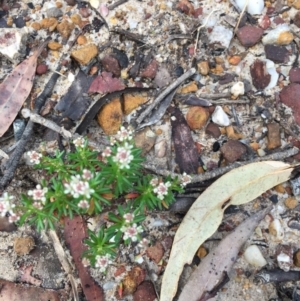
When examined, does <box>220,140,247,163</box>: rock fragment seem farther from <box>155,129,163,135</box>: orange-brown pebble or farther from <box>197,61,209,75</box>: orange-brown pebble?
<box>197,61,209,75</box>: orange-brown pebble

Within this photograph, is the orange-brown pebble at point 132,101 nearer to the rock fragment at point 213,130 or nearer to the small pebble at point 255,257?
the rock fragment at point 213,130

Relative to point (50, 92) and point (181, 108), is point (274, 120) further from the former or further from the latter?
point (50, 92)

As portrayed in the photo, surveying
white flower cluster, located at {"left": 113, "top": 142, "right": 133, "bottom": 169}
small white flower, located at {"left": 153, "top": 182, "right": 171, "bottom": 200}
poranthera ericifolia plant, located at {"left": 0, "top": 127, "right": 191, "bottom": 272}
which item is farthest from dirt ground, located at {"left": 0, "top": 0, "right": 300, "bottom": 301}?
white flower cluster, located at {"left": 113, "top": 142, "right": 133, "bottom": 169}

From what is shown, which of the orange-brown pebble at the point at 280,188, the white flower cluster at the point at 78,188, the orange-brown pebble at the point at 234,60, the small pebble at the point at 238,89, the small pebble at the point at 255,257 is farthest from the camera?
the orange-brown pebble at the point at 234,60

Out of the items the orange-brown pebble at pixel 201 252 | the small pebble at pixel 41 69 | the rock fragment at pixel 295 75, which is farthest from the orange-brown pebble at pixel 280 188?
the small pebble at pixel 41 69

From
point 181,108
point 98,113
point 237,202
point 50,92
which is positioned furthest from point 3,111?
point 237,202

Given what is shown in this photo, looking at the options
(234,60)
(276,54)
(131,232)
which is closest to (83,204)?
(131,232)

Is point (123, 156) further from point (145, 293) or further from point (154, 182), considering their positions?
point (145, 293)

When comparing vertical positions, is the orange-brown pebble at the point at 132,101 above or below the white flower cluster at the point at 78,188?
below
